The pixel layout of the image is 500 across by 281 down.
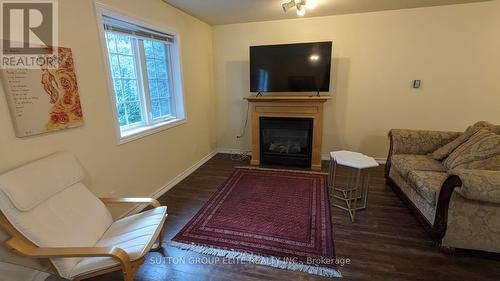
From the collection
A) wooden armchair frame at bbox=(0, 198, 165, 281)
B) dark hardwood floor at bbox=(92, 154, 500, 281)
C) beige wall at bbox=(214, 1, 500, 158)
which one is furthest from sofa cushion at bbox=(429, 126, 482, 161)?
wooden armchair frame at bbox=(0, 198, 165, 281)

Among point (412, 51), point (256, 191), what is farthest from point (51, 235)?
point (412, 51)

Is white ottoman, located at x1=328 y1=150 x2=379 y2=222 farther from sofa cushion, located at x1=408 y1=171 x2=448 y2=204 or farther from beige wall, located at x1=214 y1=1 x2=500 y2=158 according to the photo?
beige wall, located at x1=214 y1=1 x2=500 y2=158

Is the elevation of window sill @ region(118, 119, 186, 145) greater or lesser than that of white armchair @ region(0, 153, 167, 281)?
greater

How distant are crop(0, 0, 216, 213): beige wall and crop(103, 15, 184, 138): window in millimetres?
147

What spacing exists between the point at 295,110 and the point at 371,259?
2291 millimetres

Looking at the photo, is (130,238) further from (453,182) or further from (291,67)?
A: (291,67)

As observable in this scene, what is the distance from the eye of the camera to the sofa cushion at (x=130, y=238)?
1369mm

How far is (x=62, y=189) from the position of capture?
1604 millimetres

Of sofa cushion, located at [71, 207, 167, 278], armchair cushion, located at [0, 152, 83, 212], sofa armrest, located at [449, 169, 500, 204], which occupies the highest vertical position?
armchair cushion, located at [0, 152, 83, 212]

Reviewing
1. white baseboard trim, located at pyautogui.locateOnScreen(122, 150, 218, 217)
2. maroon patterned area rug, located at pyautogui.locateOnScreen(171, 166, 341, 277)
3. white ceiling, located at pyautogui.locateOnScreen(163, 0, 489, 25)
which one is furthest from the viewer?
white ceiling, located at pyautogui.locateOnScreen(163, 0, 489, 25)

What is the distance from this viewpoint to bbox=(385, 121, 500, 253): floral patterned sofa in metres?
1.67

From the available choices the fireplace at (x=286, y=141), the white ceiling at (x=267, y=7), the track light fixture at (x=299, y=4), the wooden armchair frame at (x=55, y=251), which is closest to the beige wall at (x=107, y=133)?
the white ceiling at (x=267, y=7)

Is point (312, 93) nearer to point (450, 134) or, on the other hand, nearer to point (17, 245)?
point (450, 134)

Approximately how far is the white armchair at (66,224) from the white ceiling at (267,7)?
2.37m
